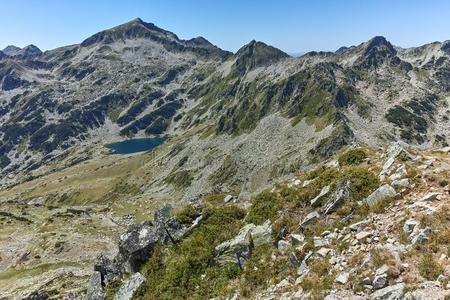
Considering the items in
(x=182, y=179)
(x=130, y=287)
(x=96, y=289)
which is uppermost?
(x=130, y=287)

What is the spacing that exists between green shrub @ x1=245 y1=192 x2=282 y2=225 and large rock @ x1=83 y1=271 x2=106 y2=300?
468 inches

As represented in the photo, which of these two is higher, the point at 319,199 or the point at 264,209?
the point at 319,199

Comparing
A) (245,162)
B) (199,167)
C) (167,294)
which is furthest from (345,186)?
(199,167)

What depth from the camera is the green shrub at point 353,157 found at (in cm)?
2802

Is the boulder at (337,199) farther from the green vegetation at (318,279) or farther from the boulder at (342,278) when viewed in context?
the boulder at (342,278)

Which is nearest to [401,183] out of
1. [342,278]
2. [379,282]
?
[342,278]

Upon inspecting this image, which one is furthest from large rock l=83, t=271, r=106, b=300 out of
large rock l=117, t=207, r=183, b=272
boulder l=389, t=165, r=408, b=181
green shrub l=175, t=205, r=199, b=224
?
boulder l=389, t=165, r=408, b=181

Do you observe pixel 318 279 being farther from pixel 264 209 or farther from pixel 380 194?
pixel 264 209

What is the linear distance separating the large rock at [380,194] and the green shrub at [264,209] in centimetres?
633

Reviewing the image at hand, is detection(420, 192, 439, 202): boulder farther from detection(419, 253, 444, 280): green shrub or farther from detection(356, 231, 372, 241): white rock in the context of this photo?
detection(419, 253, 444, 280): green shrub

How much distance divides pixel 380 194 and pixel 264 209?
809 cm

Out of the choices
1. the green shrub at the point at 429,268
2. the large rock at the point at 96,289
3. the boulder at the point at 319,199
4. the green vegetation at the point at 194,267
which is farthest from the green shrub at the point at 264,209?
the large rock at the point at 96,289

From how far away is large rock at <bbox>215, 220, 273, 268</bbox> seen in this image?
2138cm

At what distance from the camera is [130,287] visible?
944 inches
